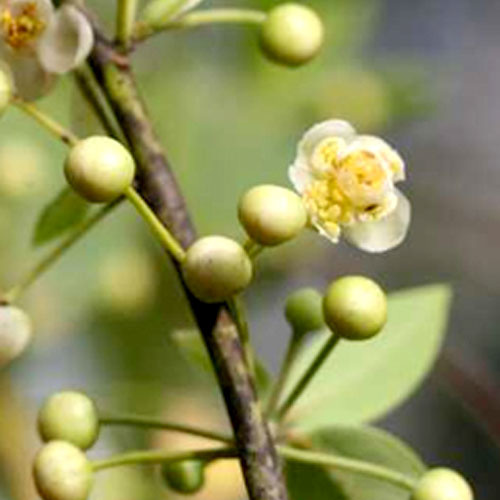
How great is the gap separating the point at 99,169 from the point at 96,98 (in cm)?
12

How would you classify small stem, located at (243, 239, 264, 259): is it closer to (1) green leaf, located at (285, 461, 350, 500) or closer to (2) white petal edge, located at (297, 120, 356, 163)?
(2) white petal edge, located at (297, 120, 356, 163)

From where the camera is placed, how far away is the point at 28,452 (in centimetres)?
175

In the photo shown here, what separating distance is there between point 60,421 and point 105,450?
98cm

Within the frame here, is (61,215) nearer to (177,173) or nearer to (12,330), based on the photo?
(12,330)

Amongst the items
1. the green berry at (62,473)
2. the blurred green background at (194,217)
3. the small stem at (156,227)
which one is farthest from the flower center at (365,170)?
the blurred green background at (194,217)

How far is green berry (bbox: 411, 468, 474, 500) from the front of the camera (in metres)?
0.90

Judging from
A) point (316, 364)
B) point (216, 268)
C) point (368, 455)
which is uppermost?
point (216, 268)

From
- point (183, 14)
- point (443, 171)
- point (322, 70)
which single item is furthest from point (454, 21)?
point (183, 14)

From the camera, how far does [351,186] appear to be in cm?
89

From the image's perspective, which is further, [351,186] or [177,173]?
[177,173]

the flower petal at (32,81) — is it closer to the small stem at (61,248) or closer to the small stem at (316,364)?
the small stem at (61,248)

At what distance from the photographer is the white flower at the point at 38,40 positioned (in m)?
0.91

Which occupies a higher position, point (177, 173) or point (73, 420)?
point (73, 420)

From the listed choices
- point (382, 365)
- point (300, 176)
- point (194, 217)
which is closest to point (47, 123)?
point (300, 176)
